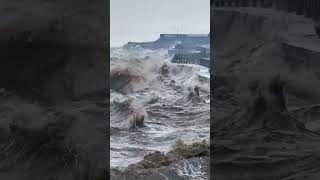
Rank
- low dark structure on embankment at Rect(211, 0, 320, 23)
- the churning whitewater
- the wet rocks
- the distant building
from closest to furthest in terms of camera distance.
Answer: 1. low dark structure on embankment at Rect(211, 0, 320, 23)
2. the wet rocks
3. the churning whitewater
4. the distant building

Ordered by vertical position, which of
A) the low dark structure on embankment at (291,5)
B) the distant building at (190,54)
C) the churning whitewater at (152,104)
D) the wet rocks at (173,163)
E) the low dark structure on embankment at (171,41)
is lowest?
the wet rocks at (173,163)

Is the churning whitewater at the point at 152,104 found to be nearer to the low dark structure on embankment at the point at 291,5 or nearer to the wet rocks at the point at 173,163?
the wet rocks at the point at 173,163

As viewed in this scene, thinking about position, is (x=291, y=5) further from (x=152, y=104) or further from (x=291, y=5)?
(x=152, y=104)

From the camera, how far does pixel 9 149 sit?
242 cm

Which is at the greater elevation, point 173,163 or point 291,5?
point 291,5

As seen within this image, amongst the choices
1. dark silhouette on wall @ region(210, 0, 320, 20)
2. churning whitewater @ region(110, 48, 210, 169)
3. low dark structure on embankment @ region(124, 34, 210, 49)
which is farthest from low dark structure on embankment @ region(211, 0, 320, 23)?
churning whitewater @ region(110, 48, 210, 169)

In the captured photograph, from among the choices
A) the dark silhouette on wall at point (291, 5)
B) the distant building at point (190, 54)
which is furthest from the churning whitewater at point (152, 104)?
the dark silhouette on wall at point (291, 5)

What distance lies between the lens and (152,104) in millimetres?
4668

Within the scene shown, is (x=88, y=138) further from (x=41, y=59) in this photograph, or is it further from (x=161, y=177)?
(x=161, y=177)

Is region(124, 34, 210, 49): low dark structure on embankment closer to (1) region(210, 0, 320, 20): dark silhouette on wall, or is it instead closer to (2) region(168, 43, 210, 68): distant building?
(2) region(168, 43, 210, 68): distant building

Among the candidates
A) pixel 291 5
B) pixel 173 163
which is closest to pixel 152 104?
pixel 173 163

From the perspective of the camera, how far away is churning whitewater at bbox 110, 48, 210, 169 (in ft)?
13.6

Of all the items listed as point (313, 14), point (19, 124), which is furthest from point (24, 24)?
point (313, 14)

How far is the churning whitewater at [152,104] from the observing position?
4141mm
